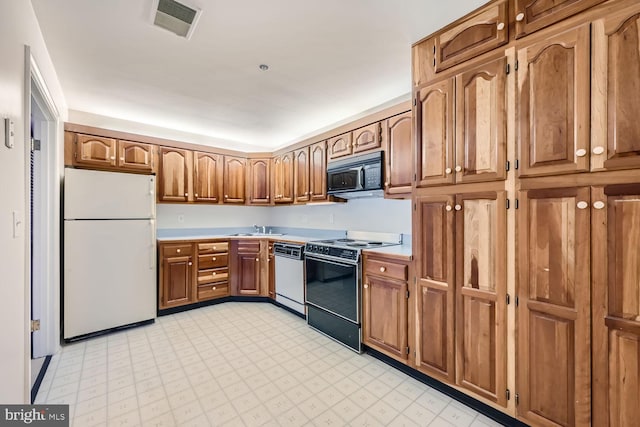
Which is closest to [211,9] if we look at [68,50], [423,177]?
[68,50]

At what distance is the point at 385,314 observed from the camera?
231 centimetres

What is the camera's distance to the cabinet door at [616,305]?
3.96 feet

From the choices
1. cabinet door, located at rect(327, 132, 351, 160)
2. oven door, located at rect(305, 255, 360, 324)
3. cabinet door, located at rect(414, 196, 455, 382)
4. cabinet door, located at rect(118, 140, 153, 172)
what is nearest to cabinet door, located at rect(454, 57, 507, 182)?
cabinet door, located at rect(414, 196, 455, 382)

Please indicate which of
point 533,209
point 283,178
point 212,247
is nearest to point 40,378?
point 212,247

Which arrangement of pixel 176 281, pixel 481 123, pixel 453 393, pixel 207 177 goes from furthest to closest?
pixel 207 177 < pixel 176 281 < pixel 453 393 < pixel 481 123

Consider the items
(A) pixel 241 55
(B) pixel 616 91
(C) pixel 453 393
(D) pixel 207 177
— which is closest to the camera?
(B) pixel 616 91

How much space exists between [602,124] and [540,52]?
490 millimetres

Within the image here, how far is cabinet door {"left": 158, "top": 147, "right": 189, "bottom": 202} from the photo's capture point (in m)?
3.62

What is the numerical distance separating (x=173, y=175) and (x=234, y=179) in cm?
85

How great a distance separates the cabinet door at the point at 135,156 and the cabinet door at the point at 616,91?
4032mm

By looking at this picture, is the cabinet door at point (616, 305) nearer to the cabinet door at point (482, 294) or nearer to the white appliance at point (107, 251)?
the cabinet door at point (482, 294)

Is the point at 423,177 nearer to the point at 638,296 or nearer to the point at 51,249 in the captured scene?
the point at 638,296

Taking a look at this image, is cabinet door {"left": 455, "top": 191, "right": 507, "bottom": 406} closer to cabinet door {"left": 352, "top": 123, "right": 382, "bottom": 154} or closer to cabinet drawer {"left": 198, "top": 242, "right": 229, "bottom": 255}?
cabinet door {"left": 352, "top": 123, "right": 382, "bottom": 154}

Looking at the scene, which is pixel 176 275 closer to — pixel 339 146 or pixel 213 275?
pixel 213 275
